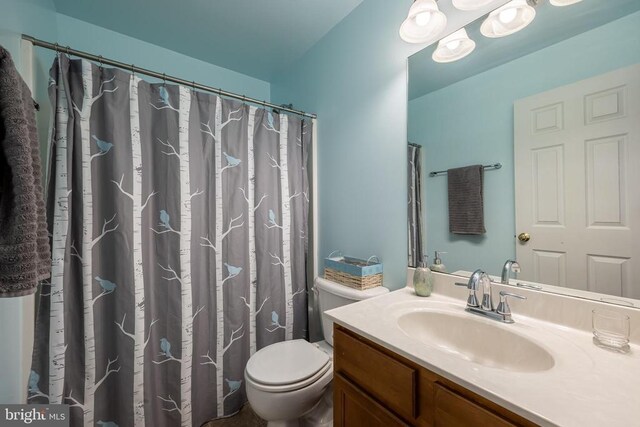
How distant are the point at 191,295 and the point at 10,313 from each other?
62cm

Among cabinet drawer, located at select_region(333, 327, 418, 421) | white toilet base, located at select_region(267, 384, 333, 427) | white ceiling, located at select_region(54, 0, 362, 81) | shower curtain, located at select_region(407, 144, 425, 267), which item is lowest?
white toilet base, located at select_region(267, 384, 333, 427)

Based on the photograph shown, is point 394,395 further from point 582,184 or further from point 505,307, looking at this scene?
point 582,184

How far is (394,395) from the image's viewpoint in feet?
2.38

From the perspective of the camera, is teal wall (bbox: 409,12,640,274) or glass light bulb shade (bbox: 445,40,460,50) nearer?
teal wall (bbox: 409,12,640,274)

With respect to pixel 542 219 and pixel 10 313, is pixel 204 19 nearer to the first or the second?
pixel 10 313

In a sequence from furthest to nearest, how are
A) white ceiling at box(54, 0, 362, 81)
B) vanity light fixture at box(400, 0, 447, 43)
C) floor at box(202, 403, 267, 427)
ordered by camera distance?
white ceiling at box(54, 0, 362, 81)
floor at box(202, 403, 267, 427)
vanity light fixture at box(400, 0, 447, 43)

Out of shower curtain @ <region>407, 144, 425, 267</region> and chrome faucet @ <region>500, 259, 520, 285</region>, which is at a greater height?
shower curtain @ <region>407, 144, 425, 267</region>

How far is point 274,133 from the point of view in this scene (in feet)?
5.54

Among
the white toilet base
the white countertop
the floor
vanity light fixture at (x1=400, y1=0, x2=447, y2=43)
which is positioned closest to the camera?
the white countertop

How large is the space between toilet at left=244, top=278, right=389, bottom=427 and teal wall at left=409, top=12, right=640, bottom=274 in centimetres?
Result: 47

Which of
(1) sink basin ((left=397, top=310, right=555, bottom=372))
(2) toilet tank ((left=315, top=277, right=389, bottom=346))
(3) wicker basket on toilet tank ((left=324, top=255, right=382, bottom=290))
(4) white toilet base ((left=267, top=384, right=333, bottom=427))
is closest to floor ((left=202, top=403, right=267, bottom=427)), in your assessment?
(4) white toilet base ((left=267, top=384, right=333, bottom=427))

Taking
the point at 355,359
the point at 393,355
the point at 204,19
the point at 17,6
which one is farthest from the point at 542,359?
the point at 204,19

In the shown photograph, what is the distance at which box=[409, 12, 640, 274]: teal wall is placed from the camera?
80cm

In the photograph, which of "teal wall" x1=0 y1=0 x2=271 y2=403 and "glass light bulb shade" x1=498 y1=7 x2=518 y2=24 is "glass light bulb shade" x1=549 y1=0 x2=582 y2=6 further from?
"teal wall" x1=0 y1=0 x2=271 y2=403
